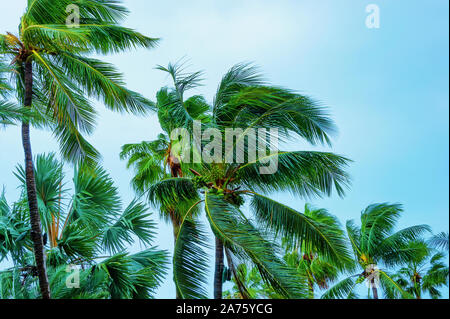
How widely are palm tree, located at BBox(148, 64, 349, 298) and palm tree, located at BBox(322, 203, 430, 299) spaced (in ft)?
28.2

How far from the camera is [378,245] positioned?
1942cm

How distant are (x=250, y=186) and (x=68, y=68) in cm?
491

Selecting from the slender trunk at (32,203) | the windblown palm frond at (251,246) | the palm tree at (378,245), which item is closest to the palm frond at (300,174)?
the windblown palm frond at (251,246)

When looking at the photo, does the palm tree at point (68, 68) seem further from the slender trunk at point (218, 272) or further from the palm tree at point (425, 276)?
the palm tree at point (425, 276)

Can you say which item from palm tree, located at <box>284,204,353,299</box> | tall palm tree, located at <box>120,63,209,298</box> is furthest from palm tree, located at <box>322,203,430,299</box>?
tall palm tree, located at <box>120,63,209,298</box>

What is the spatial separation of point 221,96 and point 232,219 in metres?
3.52

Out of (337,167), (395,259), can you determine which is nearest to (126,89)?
(337,167)

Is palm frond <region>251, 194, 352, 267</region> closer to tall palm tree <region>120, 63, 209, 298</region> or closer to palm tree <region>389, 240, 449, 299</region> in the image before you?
tall palm tree <region>120, 63, 209, 298</region>

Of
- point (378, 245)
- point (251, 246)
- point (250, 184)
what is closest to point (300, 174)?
point (250, 184)

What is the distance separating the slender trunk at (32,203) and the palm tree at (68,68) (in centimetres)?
2

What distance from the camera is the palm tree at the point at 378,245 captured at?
19.2 metres
